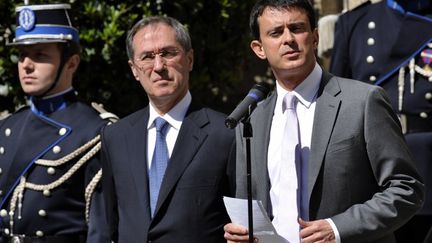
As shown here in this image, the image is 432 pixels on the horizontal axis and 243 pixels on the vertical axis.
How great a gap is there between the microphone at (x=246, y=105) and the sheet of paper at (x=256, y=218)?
1.18 feet

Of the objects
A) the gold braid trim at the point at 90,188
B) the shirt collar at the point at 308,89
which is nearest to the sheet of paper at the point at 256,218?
the shirt collar at the point at 308,89

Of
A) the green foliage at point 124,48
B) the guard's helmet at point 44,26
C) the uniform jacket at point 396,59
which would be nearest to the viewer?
the uniform jacket at point 396,59

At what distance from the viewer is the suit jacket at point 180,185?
509cm

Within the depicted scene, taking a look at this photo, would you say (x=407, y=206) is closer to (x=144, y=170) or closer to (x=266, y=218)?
(x=266, y=218)

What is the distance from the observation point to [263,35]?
483cm

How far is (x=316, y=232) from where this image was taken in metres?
4.38

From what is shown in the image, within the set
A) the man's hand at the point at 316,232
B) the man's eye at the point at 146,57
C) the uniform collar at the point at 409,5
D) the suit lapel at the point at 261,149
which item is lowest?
the man's hand at the point at 316,232

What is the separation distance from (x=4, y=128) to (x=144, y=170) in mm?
1306

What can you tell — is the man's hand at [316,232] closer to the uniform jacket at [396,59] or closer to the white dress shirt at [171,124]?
the white dress shirt at [171,124]

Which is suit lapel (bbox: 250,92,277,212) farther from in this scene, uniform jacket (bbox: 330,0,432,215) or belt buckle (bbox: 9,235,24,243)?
belt buckle (bbox: 9,235,24,243)

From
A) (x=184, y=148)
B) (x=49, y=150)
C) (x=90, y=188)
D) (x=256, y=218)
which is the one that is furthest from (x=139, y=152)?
(x=256, y=218)

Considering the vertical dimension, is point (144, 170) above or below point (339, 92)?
below

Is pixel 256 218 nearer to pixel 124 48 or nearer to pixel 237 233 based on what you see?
pixel 237 233

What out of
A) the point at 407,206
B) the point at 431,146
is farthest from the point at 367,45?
the point at 407,206
